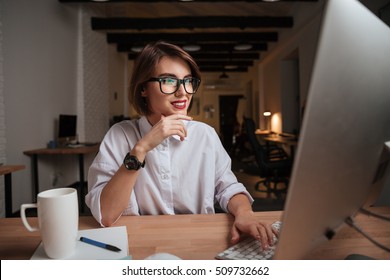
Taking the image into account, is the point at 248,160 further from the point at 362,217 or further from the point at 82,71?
the point at 362,217

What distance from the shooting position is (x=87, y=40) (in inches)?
190

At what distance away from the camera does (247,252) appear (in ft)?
1.69

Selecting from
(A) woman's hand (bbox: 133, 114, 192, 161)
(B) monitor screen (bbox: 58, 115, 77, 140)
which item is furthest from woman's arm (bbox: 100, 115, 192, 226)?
(B) monitor screen (bbox: 58, 115, 77, 140)

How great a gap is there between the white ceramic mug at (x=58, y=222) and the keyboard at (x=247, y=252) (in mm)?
262

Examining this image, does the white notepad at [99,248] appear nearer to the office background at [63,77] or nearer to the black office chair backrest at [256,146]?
the office background at [63,77]

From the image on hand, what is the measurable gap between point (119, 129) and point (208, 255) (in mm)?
544

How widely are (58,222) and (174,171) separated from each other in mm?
456

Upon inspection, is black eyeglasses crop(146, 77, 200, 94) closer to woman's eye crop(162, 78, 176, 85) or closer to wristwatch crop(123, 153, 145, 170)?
woman's eye crop(162, 78, 176, 85)

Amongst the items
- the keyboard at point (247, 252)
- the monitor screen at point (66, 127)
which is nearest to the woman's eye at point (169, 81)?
the keyboard at point (247, 252)

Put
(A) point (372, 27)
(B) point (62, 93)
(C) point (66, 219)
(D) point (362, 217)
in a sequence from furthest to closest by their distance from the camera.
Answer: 1. (B) point (62, 93)
2. (D) point (362, 217)
3. (C) point (66, 219)
4. (A) point (372, 27)

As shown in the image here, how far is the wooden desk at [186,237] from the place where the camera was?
0.52 meters

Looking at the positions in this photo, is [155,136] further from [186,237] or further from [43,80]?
[43,80]

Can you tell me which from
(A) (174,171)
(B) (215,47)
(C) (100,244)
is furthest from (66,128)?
(B) (215,47)

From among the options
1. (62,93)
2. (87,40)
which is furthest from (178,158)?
(87,40)
